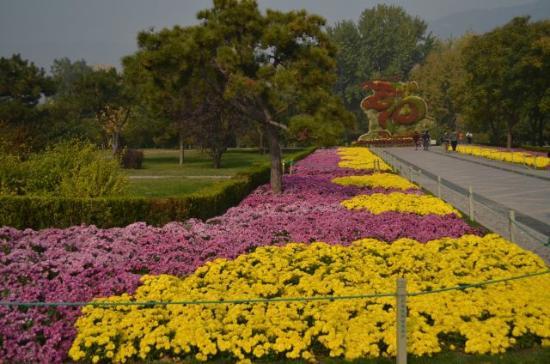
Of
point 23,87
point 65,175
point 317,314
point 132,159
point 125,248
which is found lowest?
point 317,314

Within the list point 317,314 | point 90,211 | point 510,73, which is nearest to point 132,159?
point 90,211

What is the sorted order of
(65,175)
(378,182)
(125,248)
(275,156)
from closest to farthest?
(125,248)
(65,175)
(275,156)
(378,182)

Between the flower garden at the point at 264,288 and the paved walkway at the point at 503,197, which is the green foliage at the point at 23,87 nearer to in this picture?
the paved walkway at the point at 503,197

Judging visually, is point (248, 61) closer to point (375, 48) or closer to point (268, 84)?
point (268, 84)

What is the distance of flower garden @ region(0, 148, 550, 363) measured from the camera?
638 centimetres

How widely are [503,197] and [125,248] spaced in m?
13.9

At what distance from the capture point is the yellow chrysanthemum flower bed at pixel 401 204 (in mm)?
14734

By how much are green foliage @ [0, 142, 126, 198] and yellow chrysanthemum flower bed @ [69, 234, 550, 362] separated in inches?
267

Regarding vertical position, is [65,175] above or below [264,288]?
above

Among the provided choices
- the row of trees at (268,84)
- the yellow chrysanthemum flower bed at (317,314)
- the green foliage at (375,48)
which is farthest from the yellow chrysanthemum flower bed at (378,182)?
the green foliage at (375,48)

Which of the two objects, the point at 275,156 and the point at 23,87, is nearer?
the point at 275,156

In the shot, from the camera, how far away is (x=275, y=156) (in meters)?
18.0

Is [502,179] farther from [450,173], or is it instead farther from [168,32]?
[168,32]

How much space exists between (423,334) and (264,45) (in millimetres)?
12051
